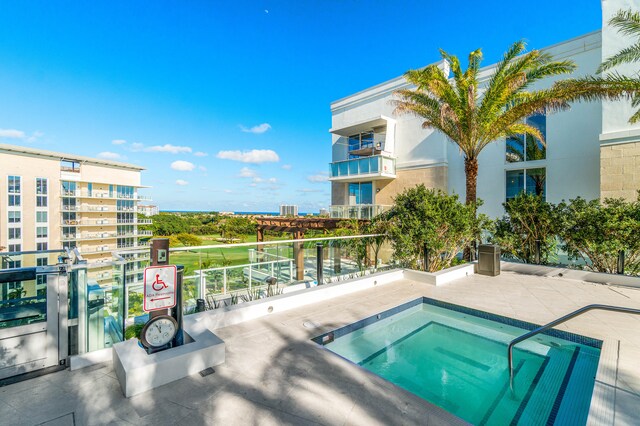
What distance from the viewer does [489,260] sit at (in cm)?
820

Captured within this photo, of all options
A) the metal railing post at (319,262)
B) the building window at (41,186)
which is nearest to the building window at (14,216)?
the building window at (41,186)

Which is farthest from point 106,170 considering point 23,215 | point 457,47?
point 457,47

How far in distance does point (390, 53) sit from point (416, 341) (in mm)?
20540

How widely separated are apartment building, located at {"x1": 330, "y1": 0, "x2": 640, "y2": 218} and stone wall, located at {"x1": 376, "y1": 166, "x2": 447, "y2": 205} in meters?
0.06

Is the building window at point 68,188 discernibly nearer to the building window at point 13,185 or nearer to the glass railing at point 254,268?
the building window at point 13,185

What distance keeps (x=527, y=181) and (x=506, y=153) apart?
1.63 m

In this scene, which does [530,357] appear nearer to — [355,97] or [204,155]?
[355,97]

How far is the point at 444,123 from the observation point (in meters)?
10.9

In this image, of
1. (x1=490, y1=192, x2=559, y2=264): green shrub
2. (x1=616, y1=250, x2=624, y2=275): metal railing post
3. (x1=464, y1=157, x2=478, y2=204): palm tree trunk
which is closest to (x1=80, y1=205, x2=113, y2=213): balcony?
(x1=464, y1=157, x2=478, y2=204): palm tree trunk

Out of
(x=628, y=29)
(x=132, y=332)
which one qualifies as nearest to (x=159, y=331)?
(x=132, y=332)

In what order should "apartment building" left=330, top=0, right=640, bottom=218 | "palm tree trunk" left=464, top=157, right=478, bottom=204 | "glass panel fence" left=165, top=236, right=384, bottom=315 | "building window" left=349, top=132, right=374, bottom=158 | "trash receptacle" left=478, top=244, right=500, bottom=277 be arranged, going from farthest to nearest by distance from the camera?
"building window" left=349, top=132, right=374, bottom=158, "palm tree trunk" left=464, top=157, right=478, bottom=204, "apartment building" left=330, top=0, right=640, bottom=218, "trash receptacle" left=478, top=244, right=500, bottom=277, "glass panel fence" left=165, top=236, right=384, bottom=315

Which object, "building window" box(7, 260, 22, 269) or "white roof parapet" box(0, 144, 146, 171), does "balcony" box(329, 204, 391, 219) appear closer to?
"building window" box(7, 260, 22, 269)

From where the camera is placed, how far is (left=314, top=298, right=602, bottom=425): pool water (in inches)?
118

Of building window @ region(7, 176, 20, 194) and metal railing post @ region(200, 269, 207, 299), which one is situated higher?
building window @ region(7, 176, 20, 194)
